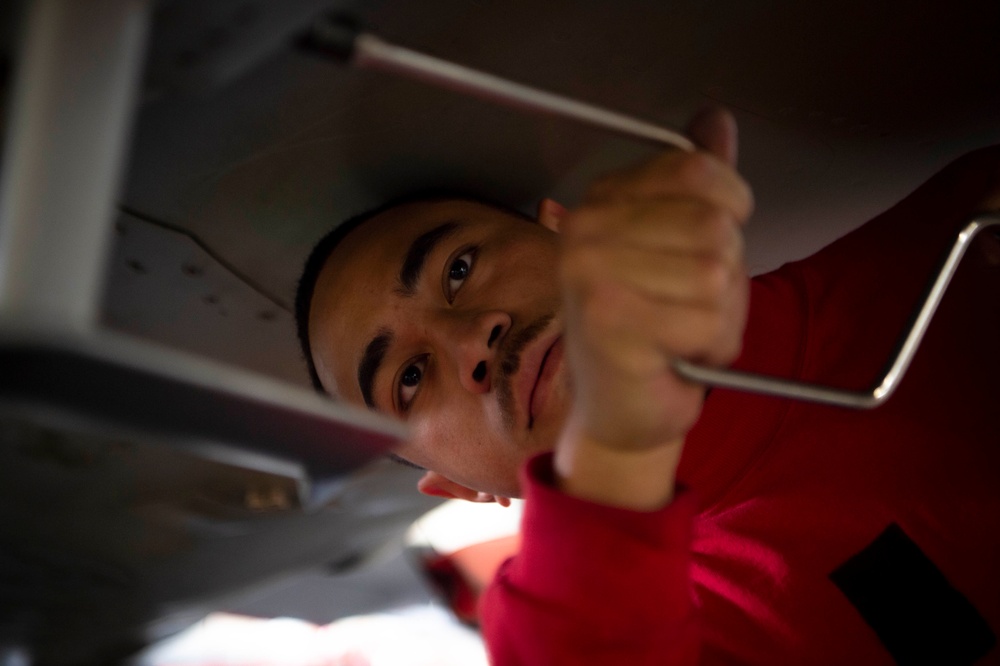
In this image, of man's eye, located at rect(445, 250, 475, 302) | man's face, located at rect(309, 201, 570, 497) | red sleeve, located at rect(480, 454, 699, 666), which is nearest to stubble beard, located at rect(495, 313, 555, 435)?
man's face, located at rect(309, 201, 570, 497)

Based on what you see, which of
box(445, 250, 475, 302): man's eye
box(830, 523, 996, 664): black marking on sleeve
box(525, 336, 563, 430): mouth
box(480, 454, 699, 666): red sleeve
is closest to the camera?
box(480, 454, 699, 666): red sleeve

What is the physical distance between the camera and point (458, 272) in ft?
2.53

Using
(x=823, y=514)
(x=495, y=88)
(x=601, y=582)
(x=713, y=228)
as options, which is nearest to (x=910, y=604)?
(x=823, y=514)

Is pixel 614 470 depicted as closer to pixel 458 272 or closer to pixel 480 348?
pixel 480 348

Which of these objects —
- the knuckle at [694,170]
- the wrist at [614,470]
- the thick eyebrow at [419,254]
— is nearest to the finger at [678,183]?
the knuckle at [694,170]

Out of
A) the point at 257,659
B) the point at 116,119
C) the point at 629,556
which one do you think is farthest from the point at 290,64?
the point at 257,659

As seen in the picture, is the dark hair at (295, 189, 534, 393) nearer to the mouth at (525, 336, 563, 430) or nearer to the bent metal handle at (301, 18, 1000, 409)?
the mouth at (525, 336, 563, 430)

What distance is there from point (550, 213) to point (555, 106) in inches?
18.4

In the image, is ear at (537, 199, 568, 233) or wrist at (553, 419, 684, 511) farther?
ear at (537, 199, 568, 233)

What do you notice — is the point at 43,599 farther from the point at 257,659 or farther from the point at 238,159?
the point at 257,659

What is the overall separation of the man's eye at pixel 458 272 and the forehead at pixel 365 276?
27 mm

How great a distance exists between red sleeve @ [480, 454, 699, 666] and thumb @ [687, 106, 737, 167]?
0.63 ft

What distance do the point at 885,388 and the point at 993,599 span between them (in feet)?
1.00

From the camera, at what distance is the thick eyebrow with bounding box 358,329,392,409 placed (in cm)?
77
